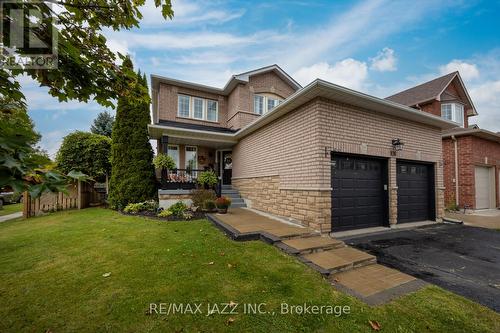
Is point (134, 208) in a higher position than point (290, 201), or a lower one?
lower

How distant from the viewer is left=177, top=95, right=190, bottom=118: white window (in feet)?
42.1

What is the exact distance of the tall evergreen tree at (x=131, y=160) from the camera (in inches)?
401

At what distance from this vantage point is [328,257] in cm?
430

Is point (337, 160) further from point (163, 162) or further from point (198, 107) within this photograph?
point (198, 107)

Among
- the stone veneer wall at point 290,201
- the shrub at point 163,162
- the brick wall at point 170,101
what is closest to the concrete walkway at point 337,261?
the stone veneer wall at point 290,201

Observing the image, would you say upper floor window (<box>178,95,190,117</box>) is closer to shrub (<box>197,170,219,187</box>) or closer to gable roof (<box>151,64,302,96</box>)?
gable roof (<box>151,64,302,96</box>)

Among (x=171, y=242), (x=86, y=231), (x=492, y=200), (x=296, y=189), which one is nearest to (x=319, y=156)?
(x=296, y=189)

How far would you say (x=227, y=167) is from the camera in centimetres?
1359

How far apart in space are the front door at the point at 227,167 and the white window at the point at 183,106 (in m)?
3.34

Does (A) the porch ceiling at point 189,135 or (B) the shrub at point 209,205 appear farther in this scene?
(A) the porch ceiling at point 189,135

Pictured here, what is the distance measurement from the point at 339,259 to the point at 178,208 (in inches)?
260

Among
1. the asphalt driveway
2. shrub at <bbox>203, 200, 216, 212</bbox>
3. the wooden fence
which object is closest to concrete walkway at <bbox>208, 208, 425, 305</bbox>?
the asphalt driveway

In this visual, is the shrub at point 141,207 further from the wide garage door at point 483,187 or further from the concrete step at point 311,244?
the wide garage door at point 483,187

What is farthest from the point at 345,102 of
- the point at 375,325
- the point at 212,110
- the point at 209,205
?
the point at 212,110
